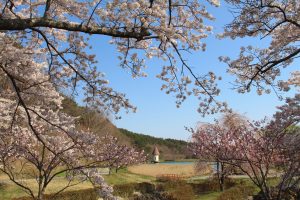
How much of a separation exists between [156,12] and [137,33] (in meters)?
0.72

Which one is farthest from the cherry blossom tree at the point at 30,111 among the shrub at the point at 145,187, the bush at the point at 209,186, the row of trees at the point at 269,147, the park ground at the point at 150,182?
the bush at the point at 209,186

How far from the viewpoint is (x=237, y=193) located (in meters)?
18.3

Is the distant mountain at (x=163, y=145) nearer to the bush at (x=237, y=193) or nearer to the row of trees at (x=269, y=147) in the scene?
the bush at (x=237, y=193)

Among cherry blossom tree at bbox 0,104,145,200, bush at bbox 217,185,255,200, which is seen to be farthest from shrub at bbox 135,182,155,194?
cherry blossom tree at bbox 0,104,145,200

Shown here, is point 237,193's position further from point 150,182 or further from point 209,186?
point 150,182

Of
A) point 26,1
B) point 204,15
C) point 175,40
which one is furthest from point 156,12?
point 26,1

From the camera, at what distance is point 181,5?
6.62 m

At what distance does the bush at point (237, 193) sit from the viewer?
674 inches

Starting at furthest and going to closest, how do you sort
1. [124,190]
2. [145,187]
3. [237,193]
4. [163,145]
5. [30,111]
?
[163,145]
[145,187]
[124,190]
[237,193]
[30,111]

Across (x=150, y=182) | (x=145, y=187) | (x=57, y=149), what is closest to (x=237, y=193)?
(x=145, y=187)

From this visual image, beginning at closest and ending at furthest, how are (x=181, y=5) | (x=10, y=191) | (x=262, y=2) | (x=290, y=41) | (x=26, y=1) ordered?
(x=181, y=5), (x=26, y=1), (x=262, y=2), (x=290, y=41), (x=10, y=191)

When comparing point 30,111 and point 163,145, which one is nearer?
point 30,111

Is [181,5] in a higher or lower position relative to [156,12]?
higher

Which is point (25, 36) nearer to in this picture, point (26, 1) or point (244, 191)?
point (26, 1)
